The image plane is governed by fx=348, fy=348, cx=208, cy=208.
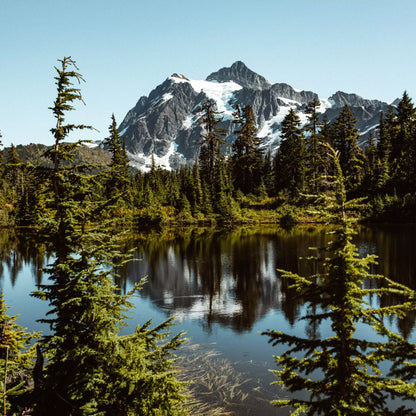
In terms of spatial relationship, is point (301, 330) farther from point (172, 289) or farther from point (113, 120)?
point (113, 120)

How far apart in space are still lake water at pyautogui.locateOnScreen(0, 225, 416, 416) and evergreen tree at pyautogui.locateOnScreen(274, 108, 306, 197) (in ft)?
71.7

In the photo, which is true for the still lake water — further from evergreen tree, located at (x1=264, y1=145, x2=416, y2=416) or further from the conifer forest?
evergreen tree, located at (x1=264, y1=145, x2=416, y2=416)

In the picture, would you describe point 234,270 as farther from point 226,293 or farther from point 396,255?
point 396,255

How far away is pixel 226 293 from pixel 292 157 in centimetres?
4775

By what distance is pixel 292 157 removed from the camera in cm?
6588

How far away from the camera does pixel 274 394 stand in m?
11.6

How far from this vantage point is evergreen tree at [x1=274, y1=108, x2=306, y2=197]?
6562 centimetres

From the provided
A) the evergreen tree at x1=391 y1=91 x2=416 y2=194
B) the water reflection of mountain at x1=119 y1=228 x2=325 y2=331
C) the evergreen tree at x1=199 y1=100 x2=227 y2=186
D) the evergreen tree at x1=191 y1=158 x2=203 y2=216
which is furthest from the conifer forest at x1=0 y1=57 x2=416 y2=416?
the evergreen tree at x1=191 y1=158 x2=203 y2=216

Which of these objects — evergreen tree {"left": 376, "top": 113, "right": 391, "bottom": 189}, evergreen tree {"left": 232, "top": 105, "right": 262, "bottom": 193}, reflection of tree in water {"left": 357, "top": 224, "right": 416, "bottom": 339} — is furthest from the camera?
evergreen tree {"left": 232, "top": 105, "right": 262, "bottom": 193}

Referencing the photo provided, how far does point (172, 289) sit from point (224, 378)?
12483mm

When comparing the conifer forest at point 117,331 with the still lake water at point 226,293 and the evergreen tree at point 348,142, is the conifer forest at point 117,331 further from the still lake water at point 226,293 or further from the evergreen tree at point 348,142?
the evergreen tree at point 348,142

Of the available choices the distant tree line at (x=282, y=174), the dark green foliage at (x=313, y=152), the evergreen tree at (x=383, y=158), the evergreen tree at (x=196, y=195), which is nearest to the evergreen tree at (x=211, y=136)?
the distant tree line at (x=282, y=174)

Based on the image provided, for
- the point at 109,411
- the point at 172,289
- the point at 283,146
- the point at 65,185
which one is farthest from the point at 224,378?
the point at 283,146

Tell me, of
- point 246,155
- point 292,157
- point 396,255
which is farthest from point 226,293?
point 246,155
